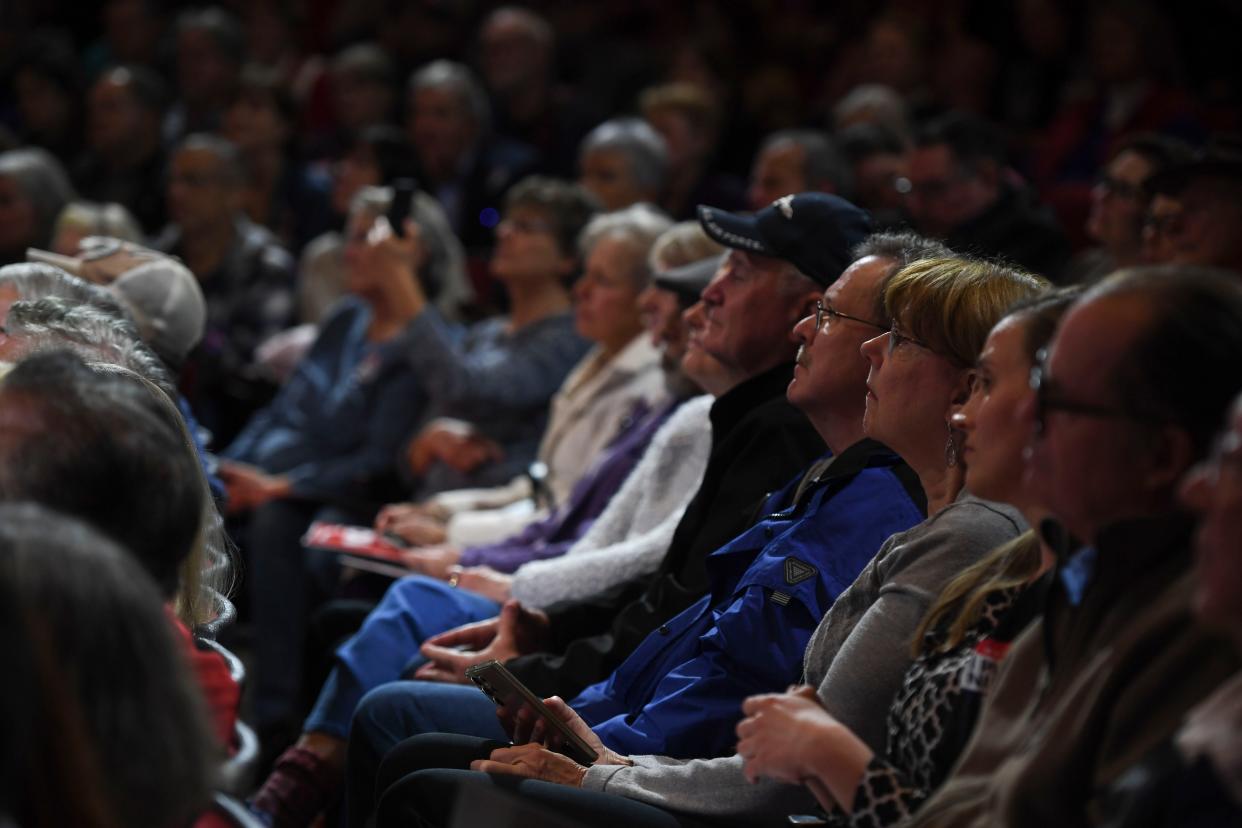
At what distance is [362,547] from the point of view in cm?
357

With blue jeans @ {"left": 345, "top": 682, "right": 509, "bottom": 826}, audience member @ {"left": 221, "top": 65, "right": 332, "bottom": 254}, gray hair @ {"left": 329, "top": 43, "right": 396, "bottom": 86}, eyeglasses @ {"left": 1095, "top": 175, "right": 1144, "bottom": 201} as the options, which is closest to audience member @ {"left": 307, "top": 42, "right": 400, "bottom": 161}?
gray hair @ {"left": 329, "top": 43, "right": 396, "bottom": 86}

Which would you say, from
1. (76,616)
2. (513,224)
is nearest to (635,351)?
(513,224)

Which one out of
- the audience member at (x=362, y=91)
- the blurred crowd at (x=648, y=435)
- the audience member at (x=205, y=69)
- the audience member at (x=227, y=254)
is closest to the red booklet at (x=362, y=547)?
the blurred crowd at (x=648, y=435)

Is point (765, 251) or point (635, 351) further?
point (635, 351)

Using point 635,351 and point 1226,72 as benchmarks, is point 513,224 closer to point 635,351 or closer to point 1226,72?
point 635,351

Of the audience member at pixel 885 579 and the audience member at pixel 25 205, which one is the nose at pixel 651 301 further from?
the audience member at pixel 25 205

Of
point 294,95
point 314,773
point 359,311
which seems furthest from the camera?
point 294,95

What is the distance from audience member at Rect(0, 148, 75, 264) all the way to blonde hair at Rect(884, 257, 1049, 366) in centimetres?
414

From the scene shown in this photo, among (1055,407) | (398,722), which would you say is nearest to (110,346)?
(398,722)

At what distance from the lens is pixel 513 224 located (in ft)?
A: 14.9

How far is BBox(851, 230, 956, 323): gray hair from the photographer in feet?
7.83

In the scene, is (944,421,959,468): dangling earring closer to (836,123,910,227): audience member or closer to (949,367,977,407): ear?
(949,367,977,407): ear

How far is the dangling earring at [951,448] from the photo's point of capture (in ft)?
6.88

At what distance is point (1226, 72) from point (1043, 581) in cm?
457
